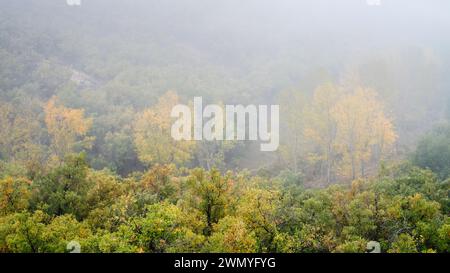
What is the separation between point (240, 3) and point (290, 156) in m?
72.3

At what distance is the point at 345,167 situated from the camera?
43.3 metres

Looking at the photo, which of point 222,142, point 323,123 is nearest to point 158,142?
point 222,142

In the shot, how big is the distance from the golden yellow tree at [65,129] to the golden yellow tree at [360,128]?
32060 millimetres

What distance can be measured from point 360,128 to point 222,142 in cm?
1799

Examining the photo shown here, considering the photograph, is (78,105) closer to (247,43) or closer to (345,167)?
(345,167)

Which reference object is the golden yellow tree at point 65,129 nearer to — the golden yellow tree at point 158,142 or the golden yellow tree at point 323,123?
the golden yellow tree at point 158,142

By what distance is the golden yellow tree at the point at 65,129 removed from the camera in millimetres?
45912

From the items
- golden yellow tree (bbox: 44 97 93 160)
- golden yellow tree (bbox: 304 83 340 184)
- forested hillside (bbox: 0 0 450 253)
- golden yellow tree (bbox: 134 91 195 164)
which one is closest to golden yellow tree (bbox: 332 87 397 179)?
forested hillside (bbox: 0 0 450 253)

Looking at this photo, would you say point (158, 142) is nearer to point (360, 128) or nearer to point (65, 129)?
point (65, 129)

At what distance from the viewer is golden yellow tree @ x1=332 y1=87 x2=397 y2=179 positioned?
41.8 metres

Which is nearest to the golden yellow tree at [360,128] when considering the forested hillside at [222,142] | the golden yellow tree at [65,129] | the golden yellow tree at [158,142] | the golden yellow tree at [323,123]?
the forested hillside at [222,142]

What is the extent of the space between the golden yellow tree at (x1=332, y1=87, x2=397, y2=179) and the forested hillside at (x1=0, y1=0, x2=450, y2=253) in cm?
17

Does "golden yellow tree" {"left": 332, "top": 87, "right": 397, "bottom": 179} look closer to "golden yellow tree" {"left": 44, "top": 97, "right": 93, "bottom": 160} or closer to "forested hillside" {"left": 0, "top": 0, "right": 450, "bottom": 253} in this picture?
"forested hillside" {"left": 0, "top": 0, "right": 450, "bottom": 253}
